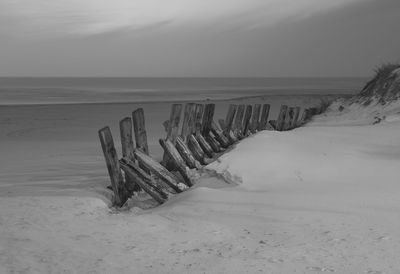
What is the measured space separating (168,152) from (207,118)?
2402 mm

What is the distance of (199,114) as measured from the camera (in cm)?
811

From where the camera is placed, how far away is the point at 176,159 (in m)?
6.23

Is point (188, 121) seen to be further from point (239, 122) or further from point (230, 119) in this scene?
point (239, 122)

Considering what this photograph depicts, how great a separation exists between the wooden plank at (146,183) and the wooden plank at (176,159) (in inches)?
24.9

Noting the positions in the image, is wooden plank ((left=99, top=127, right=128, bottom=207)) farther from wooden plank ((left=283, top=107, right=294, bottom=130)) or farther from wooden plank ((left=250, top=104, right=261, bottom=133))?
wooden plank ((left=283, top=107, right=294, bottom=130))

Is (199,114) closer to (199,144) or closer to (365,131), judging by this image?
(199,144)

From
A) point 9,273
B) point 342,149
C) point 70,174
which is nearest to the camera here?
point 9,273

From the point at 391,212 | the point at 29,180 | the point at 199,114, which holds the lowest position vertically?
the point at 29,180

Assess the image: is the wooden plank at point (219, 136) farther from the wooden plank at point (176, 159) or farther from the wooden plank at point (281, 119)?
the wooden plank at point (281, 119)

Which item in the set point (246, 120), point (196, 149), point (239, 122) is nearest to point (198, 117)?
point (196, 149)

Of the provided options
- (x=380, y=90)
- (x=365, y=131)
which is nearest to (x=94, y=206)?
(x=365, y=131)

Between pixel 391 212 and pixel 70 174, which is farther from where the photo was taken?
pixel 70 174

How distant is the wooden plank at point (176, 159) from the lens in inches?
243

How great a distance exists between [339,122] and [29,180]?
7409mm
